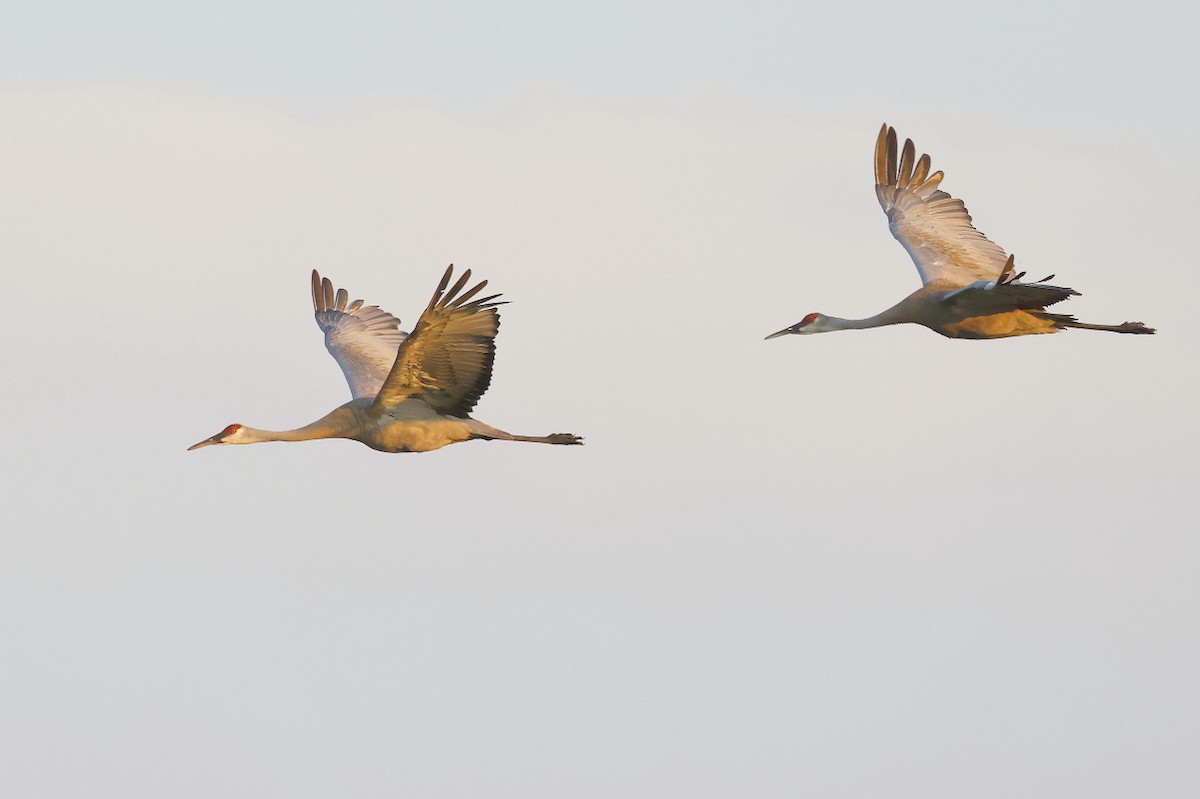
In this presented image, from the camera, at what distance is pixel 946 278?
19.4m

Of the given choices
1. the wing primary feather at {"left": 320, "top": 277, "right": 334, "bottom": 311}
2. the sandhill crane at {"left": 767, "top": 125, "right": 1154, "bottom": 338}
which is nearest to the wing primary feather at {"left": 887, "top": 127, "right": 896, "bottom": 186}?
the sandhill crane at {"left": 767, "top": 125, "right": 1154, "bottom": 338}

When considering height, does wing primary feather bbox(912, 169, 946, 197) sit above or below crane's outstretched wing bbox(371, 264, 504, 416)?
above

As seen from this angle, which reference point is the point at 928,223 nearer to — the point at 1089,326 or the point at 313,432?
the point at 1089,326

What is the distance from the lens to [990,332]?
60.4ft

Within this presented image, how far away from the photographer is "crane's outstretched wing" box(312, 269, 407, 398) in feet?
64.5

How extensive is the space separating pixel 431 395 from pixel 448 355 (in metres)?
0.63

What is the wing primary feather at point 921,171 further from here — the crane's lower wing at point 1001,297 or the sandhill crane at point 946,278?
the crane's lower wing at point 1001,297

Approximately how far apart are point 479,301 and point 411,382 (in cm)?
119

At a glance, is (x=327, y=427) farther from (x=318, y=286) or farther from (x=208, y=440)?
(x=318, y=286)

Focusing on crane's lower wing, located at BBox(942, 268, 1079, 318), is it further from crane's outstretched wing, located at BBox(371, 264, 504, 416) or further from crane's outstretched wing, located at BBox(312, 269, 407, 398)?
crane's outstretched wing, located at BBox(312, 269, 407, 398)

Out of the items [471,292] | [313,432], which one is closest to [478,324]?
[471,292]

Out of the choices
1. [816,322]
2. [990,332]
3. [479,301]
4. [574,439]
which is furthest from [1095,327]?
[479,301]

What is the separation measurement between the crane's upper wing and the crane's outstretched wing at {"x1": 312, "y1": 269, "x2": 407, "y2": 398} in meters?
4.96

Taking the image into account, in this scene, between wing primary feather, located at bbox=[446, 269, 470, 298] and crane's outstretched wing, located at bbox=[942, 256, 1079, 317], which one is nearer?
wing primary feather, located at bbox=[446, 269, 470, 298]
